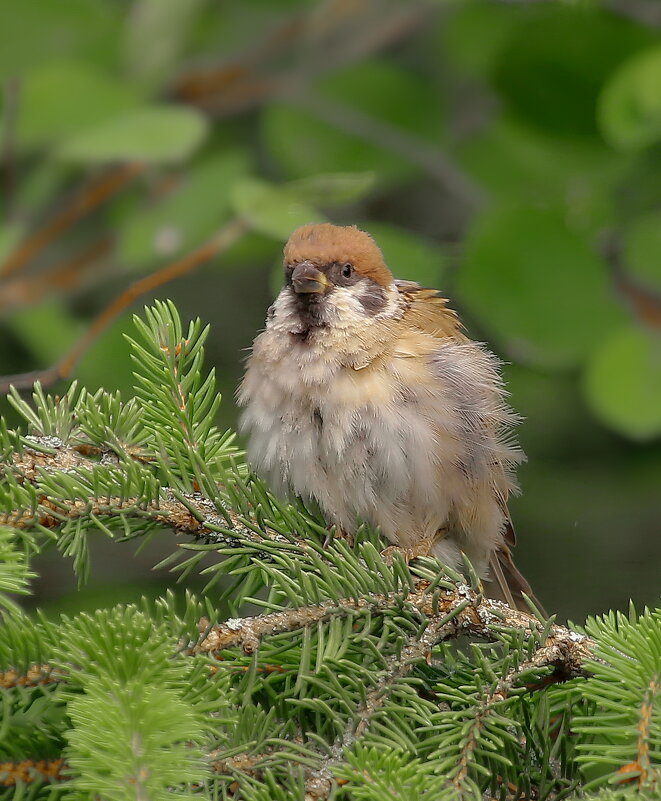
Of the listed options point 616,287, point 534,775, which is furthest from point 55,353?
point 534,775

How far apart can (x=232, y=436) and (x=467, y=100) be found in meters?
1.68

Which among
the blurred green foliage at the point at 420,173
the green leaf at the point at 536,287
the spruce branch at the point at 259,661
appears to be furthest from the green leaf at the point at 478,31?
the spruce branch at the point at 259,661

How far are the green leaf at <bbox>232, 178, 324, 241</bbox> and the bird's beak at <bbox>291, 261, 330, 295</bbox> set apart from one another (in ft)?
0.33

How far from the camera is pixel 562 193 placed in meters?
2.73

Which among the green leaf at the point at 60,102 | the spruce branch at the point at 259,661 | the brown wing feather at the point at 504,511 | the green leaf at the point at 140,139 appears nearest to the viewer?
the spruce branch at the point at 259,661

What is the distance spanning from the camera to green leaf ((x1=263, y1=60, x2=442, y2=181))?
9.32 ft

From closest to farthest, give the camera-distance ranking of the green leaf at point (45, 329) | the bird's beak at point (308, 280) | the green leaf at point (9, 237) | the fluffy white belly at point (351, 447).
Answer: the fluffy white belly at point (351, 447) → the bird's beak at point (308, 280) → the green leaf at point (9, 237) → the green leaf at point (45, 329)

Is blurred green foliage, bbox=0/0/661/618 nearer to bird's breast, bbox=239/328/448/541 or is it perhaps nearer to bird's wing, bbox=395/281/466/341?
bird's wing, bbox=395/281/466/341

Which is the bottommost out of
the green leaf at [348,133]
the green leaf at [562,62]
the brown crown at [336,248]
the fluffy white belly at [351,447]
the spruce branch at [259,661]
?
the spruce branch at [259,661]

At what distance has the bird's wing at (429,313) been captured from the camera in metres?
2.16

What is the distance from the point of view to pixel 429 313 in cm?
222

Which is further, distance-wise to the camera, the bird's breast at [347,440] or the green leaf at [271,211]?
the green leaf at [271,211]

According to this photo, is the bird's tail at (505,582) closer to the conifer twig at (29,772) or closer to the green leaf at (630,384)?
the green leaf at (630,384)

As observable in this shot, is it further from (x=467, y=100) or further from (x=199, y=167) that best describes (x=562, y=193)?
(x=199, y=167)
